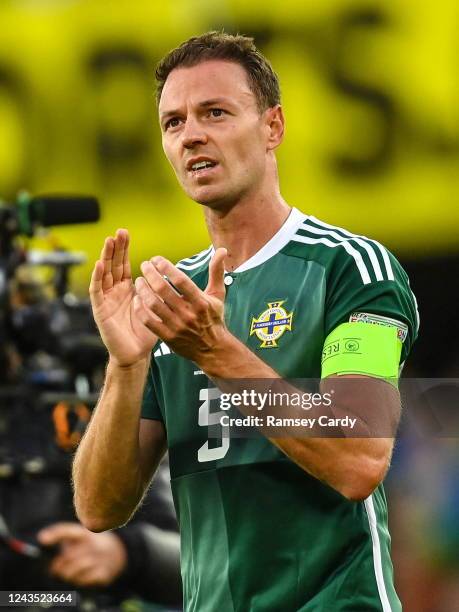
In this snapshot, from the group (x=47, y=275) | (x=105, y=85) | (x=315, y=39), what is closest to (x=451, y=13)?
(x=315, y=39)

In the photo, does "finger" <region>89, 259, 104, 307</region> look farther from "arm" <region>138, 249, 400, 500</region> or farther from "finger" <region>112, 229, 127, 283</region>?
"arm" <region>138, 249, 400, 500</region>

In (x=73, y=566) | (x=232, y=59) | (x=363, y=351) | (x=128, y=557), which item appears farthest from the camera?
(x=128, y=557)

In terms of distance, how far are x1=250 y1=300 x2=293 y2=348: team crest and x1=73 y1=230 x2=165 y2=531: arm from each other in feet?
0.63

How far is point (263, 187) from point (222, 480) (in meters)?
0.58

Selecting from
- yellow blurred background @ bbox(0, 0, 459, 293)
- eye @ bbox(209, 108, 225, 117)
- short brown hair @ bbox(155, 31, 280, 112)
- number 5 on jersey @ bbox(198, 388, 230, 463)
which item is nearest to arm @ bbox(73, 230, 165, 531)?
number 5 on jersey @ bbox(198, 388, 230, 463)

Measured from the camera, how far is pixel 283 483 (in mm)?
2084

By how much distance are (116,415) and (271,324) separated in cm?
33

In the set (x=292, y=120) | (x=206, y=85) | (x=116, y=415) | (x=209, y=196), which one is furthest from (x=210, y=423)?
(x=292, y=120)

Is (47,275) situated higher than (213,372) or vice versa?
(213,372)

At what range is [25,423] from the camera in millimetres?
3971

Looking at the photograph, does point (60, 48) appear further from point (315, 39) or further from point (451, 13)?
point (451, 13)

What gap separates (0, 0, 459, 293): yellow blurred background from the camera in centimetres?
497

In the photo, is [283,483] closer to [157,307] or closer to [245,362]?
[245,362]

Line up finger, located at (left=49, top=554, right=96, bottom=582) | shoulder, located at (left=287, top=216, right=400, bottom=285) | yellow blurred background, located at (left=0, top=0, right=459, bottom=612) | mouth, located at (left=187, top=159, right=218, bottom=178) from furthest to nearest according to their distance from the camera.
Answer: yellow blurred background, located at (left=0, top=0, right=459, bottom=612)
finger, located at (left=49, top=554, right=96, bottom=582)
mouth, located at (left=187, top=159, right=218, bottom=178)
shoulder, located at (left=287, top=216, right=400, bottom=285)
